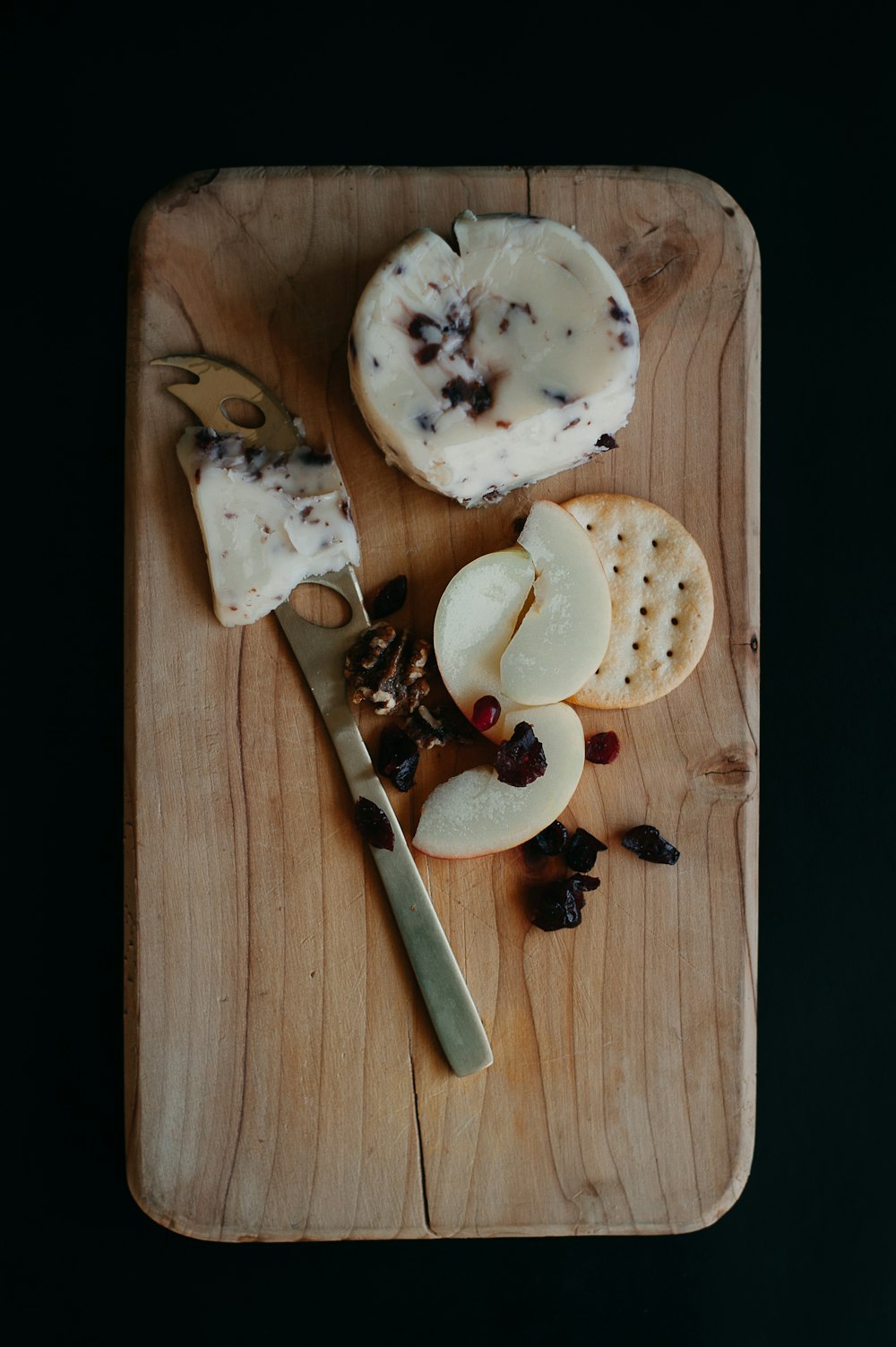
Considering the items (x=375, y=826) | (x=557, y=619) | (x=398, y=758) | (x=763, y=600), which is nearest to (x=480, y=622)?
(x=557, y=619)

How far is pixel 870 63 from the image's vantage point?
1.80 m

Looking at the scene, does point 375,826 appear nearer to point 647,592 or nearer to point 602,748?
→ point 602,748

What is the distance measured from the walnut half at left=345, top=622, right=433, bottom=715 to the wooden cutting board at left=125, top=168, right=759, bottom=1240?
0.06m

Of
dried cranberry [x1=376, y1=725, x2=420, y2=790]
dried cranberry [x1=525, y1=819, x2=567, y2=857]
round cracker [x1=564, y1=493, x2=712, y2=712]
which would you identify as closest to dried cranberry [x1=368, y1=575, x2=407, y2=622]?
dried cranberry [x1=376, y1=725, x2=420, y2=790]

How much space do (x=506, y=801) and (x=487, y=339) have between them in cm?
66

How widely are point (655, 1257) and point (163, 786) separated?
1.24 m

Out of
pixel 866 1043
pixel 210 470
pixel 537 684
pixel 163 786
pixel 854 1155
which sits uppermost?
pixel 210 470

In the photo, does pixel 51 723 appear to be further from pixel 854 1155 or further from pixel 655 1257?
pixel 854 1155

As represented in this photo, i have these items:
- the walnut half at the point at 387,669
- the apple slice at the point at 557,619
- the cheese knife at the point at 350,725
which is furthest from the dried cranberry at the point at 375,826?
the apple slice at the point at 557,619

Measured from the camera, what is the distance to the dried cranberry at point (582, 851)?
146cm

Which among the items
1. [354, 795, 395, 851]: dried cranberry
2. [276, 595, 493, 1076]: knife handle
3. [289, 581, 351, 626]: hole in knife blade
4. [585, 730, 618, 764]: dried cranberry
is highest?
[289, 581, 351, 626]: hole in knife blade

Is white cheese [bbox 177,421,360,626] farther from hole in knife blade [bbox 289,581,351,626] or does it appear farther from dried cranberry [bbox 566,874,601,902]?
dried cranberry [bbox 566,874,601,902]

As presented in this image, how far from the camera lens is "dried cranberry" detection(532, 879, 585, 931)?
144cm

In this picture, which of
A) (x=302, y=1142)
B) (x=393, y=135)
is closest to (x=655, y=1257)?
(x=302, y=1142)
